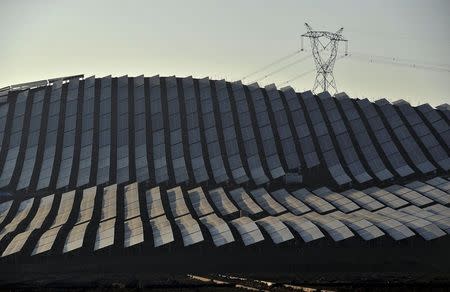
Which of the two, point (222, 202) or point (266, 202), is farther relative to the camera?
point (266, 202)

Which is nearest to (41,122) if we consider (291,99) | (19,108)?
(19,108)

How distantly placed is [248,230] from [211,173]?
146 ft

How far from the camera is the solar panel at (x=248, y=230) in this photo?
114m

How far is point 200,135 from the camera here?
172625 mm

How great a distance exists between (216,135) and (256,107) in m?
11.8

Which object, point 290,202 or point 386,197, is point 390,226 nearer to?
point 386,197

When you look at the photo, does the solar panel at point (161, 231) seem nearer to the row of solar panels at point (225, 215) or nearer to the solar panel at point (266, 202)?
the row of solar panels at point (225, 215)

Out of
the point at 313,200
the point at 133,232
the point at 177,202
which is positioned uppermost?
the point at 177,202

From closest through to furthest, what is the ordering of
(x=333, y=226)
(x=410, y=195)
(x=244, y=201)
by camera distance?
1. (x=333, y=226)
2. (x=410, y=195)
3. (x=244, y=201)

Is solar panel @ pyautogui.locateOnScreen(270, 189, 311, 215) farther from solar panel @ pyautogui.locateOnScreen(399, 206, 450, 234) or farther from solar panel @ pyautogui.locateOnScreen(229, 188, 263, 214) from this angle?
solar panel @ pyautogui.locateOnScreen(399, 206, 450, 234)

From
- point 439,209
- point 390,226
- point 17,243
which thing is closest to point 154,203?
point 17,243

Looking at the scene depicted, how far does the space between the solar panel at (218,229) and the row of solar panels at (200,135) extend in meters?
30.6

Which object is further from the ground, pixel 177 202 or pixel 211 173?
pixel 211 173

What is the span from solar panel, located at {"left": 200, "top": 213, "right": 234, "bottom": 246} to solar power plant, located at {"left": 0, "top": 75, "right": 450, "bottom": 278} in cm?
30
